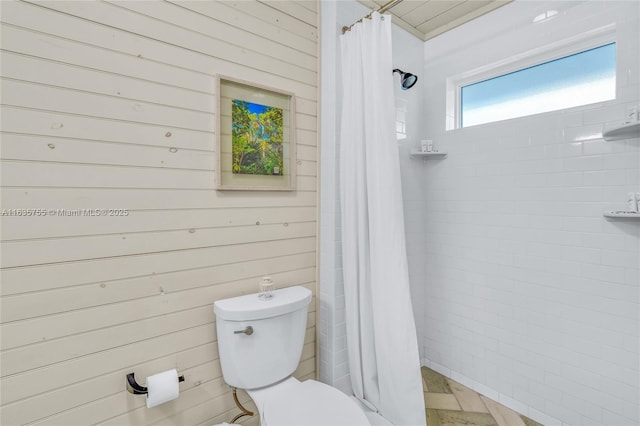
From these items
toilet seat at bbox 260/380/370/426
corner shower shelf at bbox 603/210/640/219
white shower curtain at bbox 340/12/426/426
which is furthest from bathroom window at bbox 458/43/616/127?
toilet seat at bbox 260/380/370/426

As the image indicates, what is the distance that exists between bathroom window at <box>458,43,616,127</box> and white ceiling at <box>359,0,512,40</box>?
420 mm

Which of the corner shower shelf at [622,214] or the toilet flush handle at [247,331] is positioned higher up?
the corner shower shelf at [622,214]

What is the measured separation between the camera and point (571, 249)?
1634mm

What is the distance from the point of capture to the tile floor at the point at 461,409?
1.75 metres

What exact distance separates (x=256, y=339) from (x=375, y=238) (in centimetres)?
73

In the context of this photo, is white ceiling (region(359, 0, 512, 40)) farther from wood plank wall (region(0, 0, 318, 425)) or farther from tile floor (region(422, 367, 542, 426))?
tile floor (region(422, 367, 542, 426))

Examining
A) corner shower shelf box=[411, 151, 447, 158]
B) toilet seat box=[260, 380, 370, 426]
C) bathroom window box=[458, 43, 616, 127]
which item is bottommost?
toilet seat box=[260, 380, 370, 426]

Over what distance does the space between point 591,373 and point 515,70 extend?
5.75 ft

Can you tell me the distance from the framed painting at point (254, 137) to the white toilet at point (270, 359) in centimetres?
56

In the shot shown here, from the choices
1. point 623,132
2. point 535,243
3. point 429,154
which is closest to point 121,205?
point 429,154

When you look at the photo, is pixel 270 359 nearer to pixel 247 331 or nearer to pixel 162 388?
pixel 247 331

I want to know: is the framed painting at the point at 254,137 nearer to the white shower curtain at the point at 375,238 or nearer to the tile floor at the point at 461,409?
the white shower curtain at the point at 375,238

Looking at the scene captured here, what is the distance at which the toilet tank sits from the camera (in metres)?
→ 1.32

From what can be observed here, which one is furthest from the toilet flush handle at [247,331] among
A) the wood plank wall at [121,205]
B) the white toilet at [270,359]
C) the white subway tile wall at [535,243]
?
the white subway tile wall at [535,243]
